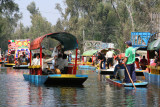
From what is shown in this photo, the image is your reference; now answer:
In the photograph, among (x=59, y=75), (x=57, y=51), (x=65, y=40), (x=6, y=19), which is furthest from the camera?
(x=6, y=19)

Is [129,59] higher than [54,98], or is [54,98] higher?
[129,59]

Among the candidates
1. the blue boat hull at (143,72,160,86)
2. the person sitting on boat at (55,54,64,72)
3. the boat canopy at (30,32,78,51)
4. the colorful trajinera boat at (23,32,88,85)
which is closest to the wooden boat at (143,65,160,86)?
the blue boat hull at (143,72,160,86)

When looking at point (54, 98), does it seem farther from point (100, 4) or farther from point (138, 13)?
point (100, 4)

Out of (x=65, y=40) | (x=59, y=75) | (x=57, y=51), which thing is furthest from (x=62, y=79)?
(x=65, y=40)

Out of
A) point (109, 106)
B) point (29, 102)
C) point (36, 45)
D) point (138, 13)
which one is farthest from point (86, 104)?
point (138, 13)

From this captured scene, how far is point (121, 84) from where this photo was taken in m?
16.9

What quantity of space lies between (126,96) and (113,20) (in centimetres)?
6326

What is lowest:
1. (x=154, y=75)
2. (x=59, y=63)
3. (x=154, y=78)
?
(x=154, y=78)

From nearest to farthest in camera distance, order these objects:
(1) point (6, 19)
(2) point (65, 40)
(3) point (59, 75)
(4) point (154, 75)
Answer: (3) point (59, 75), (4) point (154, 75), (2) point (65, 40), (1) point (6, 19)

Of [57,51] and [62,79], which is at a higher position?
[57,51]

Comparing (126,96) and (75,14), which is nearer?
(126,96)

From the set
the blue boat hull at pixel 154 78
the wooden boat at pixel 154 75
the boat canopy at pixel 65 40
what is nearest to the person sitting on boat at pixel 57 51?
the boat canopy at pixel 65 40

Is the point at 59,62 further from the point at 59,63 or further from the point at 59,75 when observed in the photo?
the point at 59,75

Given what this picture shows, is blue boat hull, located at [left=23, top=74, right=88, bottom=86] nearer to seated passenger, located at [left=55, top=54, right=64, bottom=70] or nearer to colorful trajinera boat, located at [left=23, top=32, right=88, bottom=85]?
colorful trajinera boat, located at [left=23, top=32, right=88, bottom=85]
